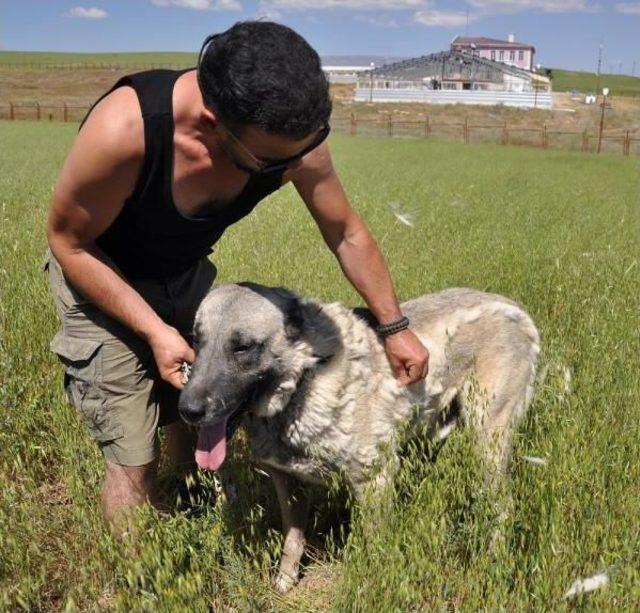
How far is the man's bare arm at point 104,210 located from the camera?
279 cm

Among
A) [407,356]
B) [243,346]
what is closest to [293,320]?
[243,346]

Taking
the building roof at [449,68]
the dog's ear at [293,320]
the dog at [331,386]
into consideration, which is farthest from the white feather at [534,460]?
the building roof at [449,68]

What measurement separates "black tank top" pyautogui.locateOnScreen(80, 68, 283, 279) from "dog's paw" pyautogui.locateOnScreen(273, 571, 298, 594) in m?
1.64

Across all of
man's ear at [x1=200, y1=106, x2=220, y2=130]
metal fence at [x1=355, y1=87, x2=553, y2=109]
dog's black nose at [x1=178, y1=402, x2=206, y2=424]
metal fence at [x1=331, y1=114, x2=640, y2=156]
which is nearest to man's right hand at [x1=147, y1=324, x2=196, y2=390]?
dog's black nose at [x1=178, y1=402, x2=206, y2=424]

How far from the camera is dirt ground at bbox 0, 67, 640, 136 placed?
170 ft

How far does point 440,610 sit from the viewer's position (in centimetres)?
259

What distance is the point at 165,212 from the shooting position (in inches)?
120

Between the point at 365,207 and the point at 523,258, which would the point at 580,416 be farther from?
the point at 365,207

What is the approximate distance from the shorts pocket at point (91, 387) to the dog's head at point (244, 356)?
2.06 feet

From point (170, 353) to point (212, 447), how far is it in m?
0.47

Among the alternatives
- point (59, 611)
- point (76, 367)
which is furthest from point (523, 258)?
point (59, 611)

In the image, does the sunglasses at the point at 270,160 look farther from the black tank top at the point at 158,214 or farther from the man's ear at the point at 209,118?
the black tank top at the point at 158,214

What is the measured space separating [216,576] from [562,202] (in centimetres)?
1434

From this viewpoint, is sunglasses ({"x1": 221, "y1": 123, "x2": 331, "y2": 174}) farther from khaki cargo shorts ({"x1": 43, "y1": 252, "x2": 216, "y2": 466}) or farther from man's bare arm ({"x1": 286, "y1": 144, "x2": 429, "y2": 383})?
khaki cargo shorts ({"x1": 43, "y1": 252, "x2": 216, "y2": 466})
